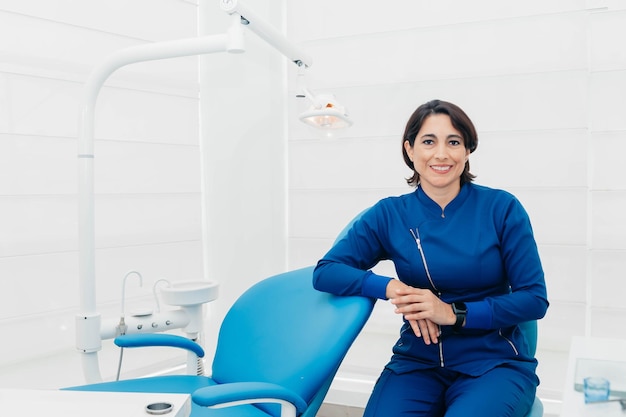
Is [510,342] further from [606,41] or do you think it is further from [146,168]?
[146,168]

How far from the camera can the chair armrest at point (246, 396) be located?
1402 millimetres

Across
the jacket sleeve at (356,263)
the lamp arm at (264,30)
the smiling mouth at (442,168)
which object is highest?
the lamp arm at (264,30)

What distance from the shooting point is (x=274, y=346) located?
188cm

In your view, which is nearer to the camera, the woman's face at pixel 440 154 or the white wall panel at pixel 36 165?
the woman's face at pixel 440 154

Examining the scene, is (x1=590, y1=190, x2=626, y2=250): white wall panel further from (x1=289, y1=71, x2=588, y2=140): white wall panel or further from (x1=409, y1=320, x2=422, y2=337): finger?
(x1=409, y1=320, x2=422, y2=337): finger

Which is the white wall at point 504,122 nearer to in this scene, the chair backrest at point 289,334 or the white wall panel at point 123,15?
the white wall panel at point 123,15

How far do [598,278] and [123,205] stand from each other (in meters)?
2.31

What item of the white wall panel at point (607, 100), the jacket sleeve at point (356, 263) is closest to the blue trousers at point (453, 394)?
the jacket sleeve at point (356, 263)

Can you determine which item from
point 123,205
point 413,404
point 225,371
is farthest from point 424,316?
point 123,205

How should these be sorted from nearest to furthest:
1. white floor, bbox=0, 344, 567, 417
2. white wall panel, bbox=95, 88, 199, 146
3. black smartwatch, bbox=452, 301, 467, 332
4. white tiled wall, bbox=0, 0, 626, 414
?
black smartwatch, bbox=452, 301, 467, 332, white floor, bbox=0, 344, 567, 417, white tiled wall, bbox=0, 0, 626, 414, white wall panel, bbox=95, 88, 199, 146

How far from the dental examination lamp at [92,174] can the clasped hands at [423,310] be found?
0.74 m

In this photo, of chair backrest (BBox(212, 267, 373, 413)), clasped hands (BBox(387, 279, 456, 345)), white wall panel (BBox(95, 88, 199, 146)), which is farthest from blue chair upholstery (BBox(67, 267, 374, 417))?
white wall panel (BBox(95, 88, 199, 146))

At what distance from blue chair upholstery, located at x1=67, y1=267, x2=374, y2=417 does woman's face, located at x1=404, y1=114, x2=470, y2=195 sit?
1.51 feet

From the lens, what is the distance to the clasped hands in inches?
67.4
